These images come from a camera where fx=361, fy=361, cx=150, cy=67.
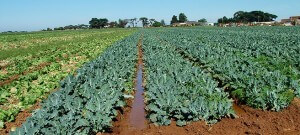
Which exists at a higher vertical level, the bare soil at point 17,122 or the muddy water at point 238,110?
the bare soil at point 17,122

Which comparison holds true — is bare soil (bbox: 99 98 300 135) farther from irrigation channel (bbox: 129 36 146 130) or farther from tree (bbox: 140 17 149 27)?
tree (bbox: 140 17 149 27)

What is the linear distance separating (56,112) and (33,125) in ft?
2.51

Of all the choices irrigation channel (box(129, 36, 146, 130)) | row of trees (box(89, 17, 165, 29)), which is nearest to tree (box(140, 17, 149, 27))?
row of trees (box(89, 17, 165, 29))

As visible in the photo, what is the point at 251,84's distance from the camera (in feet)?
26.9

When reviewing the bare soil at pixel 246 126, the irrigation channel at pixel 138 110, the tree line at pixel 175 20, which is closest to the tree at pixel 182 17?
the tree line at pixel 175 20

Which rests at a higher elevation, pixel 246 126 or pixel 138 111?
pixel 246 126

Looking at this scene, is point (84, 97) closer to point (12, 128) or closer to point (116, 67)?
point (12, 128)

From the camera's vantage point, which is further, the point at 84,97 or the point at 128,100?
the point at 128,100

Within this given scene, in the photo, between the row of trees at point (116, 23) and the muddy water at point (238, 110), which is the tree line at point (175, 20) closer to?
the row of trees at point (116, 23)

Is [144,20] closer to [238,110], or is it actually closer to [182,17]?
[182,17]

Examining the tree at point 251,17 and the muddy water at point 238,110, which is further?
the tree at point 251,17

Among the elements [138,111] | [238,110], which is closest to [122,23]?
[138,111]

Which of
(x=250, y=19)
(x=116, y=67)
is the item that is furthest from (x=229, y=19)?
(x=116, y=67)

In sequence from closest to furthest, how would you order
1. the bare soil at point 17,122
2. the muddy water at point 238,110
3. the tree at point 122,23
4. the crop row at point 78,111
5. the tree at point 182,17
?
the crop row at point 78,111 → the bare soil at point 17,122 → the muddy water at point 238,110 → the tree at point 122,23 → the tree at point 182,17
